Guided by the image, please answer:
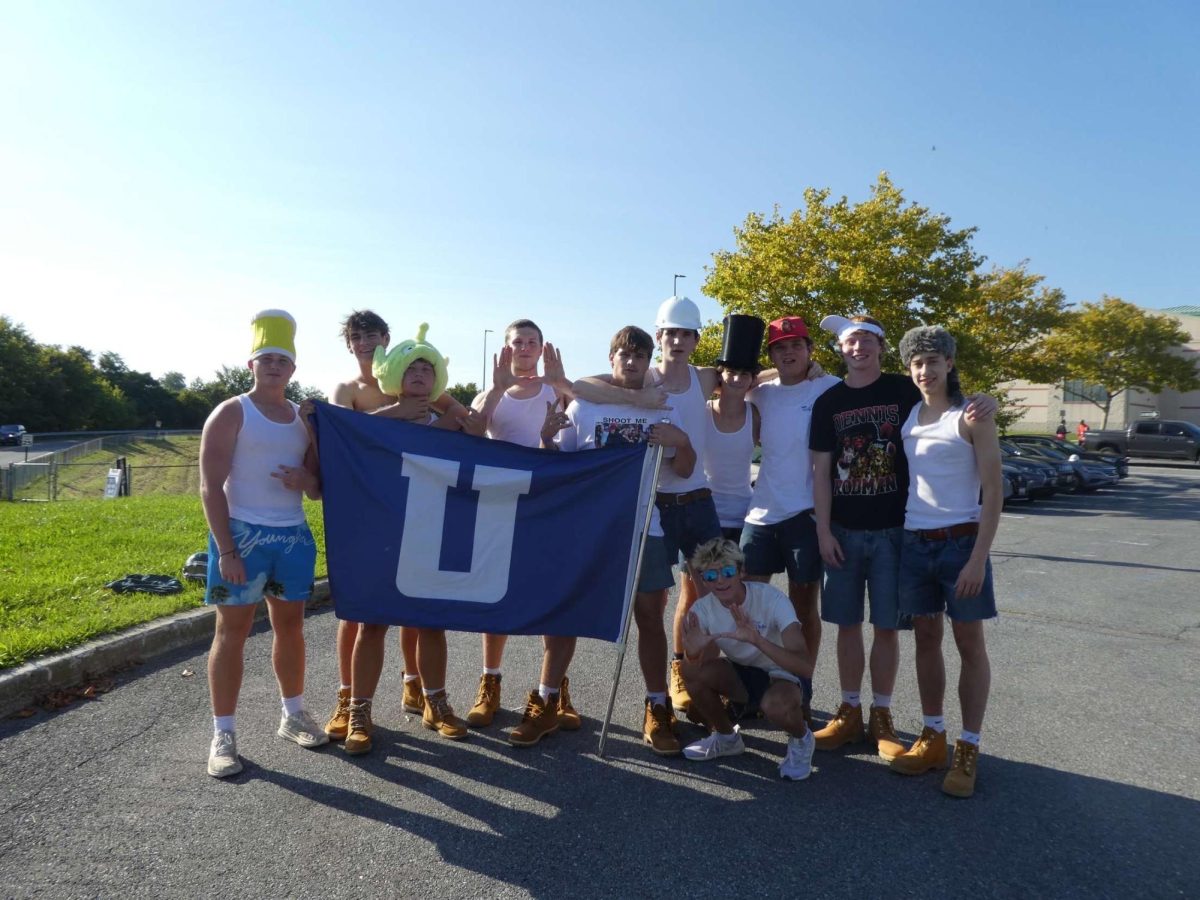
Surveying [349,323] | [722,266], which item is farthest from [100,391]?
[349,323]

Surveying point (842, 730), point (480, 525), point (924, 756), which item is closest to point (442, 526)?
point (480, 525)

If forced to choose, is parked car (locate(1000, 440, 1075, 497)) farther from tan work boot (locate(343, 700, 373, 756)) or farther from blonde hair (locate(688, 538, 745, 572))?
tan work boot (locate(343, 700, 373, 756))

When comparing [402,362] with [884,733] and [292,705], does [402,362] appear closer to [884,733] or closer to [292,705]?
[292,705]

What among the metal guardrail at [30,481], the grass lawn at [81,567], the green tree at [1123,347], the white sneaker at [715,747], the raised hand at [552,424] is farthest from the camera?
the green tree at [1123,347]

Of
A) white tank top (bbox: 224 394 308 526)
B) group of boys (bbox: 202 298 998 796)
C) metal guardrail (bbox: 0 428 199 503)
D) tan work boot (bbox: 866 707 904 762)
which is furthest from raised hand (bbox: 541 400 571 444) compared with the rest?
metal guardrail (bbox: 0 428 199 503)

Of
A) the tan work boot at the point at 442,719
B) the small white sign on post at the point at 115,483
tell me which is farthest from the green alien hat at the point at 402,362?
the small white sign on post at the point at 115,483

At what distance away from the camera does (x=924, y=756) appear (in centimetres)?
403

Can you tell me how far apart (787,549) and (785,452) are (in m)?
0.55

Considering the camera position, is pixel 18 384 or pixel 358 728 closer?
Result: pixel 358 728

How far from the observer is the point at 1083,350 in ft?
135

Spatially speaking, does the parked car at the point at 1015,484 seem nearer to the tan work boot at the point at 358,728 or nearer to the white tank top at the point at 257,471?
the tan work boot at the point at 358,728

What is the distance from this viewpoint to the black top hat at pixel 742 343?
15.4 ft

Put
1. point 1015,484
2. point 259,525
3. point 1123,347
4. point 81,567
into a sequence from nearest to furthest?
1. point 259,525
2. point 81,567
3. point 1015,484
4. point 1123,347

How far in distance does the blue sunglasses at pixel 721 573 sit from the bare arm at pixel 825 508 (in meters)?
0.63
